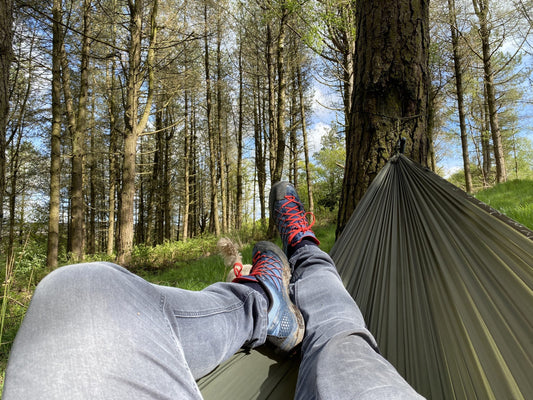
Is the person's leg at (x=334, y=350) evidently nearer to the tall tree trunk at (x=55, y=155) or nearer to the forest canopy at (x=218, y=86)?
the forest canopy at (x=218, y=86)

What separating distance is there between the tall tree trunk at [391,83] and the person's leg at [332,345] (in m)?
0.74

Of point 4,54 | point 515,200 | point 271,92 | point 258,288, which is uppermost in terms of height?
point 271,92

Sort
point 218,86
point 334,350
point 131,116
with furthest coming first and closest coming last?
→ point 218,86
point 131,116
point 334,350

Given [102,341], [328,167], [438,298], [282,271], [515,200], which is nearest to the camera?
[102,341]

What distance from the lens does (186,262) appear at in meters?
5.82

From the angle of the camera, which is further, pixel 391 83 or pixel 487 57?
pixel 487 57

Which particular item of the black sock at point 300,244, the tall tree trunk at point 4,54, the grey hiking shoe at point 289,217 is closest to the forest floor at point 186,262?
the tall tree trunk at point 4,54

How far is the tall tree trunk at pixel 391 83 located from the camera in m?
1.62

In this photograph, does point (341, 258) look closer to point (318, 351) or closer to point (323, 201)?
point (318, 351)

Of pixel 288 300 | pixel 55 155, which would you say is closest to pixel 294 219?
pixel 288 300

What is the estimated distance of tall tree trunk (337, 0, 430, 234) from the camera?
1617 mm

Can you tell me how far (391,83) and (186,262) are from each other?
5.12m

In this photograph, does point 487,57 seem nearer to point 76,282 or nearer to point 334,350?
point 334,350

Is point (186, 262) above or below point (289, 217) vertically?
below
